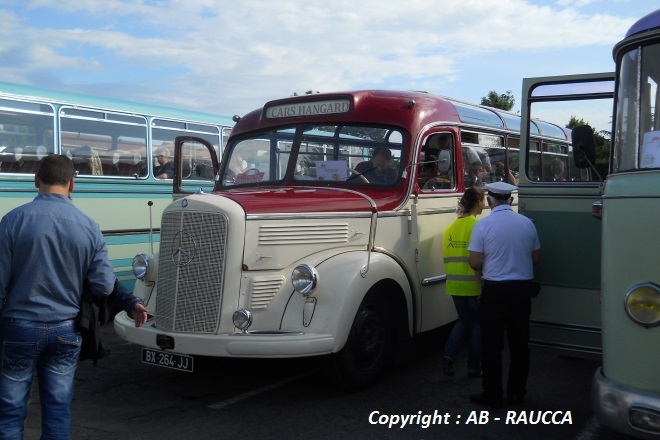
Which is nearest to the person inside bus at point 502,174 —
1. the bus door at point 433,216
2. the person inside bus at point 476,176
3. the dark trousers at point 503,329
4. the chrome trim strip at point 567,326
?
the person inside bus at point 476,176

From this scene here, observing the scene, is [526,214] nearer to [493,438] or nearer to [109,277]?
[493,438]

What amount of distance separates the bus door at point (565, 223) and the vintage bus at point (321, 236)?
14cm

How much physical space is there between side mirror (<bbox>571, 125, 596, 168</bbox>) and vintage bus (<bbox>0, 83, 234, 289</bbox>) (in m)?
4.84

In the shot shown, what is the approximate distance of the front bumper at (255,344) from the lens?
519 cm

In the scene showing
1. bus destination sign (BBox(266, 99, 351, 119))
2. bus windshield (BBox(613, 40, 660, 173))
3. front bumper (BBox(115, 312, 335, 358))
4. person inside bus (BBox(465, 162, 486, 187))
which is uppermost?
bus destination sign (BBox(266, 99, 351, 119))

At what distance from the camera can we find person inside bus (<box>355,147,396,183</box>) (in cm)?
668

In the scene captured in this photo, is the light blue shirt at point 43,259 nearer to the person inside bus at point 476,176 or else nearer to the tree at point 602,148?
the tree at point 602,148

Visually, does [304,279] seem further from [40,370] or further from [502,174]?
[502,174]

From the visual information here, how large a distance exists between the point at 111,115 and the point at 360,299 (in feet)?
21.0

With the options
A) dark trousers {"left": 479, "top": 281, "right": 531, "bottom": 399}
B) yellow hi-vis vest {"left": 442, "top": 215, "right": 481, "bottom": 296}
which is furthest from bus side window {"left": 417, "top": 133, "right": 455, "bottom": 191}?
dark trousers {"left": 479, "top": 281, "right": 531, "bottom": 399}

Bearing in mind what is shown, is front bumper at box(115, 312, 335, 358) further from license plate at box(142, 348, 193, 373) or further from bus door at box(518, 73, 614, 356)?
bus door at box(518, 73, 614, 356)

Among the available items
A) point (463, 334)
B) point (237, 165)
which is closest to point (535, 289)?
point (463, 334)

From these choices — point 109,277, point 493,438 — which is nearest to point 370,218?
point 493,438

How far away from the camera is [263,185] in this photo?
23.0 feet
